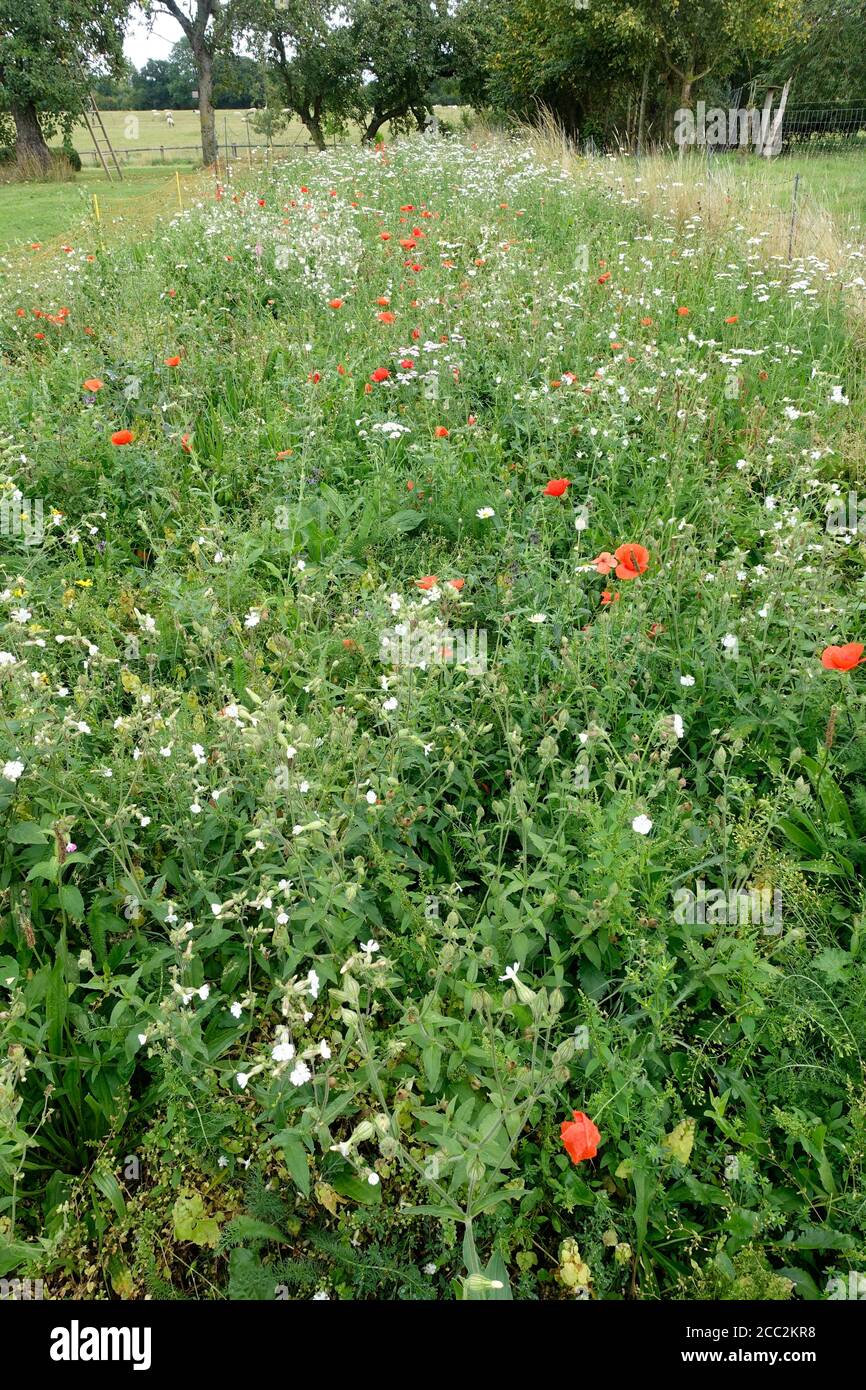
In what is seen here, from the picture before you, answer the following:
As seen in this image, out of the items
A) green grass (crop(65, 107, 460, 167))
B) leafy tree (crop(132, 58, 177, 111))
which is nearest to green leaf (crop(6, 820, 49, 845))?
green grass (crop(65, 107, 460, 167))

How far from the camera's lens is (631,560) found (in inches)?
114

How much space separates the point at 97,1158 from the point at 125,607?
2371 millimetres

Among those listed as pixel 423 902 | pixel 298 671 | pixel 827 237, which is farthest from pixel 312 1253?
pixel 827 237

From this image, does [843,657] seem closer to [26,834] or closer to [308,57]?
[26,834]

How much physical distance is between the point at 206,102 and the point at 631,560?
→ 1256 inches

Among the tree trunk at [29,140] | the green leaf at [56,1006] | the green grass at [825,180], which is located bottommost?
the green leaf at [56,1006]

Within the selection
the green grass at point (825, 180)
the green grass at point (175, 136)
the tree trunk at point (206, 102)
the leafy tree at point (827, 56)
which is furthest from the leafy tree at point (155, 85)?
the green grass at point (825, 180)

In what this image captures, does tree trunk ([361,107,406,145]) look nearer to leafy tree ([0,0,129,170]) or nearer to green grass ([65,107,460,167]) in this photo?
green grass ([65,107,460,167])

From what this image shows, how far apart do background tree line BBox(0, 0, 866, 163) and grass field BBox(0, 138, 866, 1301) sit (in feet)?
59.7

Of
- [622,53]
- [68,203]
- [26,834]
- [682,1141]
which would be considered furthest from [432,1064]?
[622,53]

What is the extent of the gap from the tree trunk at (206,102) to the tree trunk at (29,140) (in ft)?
20.3

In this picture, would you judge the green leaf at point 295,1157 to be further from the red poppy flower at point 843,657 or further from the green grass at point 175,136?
the green grass at point 175,136

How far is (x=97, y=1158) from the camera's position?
7.09ft

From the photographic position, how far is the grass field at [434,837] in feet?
6.48
